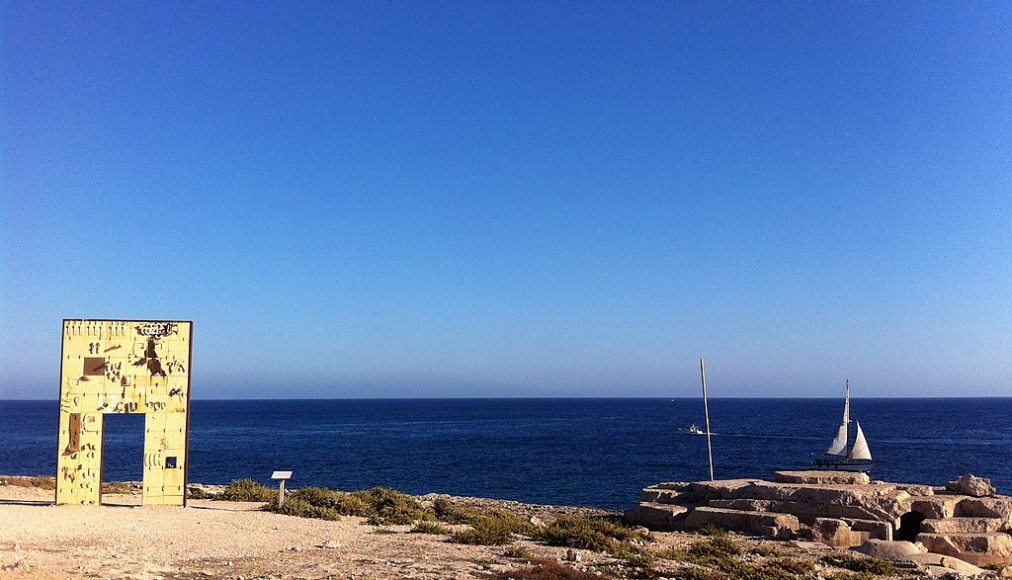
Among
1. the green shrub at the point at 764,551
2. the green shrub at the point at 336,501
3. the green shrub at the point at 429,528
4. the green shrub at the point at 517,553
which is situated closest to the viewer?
the green shrub at the point at 517,553

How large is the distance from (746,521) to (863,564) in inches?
202

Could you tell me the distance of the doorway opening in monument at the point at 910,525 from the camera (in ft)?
67.7

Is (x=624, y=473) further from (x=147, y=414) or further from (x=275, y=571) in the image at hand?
(x=275, y=571)

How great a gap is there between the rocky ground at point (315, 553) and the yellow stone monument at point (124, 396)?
87 cm

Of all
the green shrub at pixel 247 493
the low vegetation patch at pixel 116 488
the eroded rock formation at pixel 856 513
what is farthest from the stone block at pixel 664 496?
the low vegetation patch at pixel 116 488

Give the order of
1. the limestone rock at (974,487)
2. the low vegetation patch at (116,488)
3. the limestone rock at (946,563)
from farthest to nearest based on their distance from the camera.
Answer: the low vegetation patch at (116,488), the limestone rock at (974,487), the limestone rock at (946,563)

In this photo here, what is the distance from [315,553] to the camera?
15.6 meters

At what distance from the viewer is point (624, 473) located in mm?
55062

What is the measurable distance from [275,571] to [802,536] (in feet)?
45.7

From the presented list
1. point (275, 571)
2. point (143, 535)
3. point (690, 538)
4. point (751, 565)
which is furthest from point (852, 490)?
point (143, 535)

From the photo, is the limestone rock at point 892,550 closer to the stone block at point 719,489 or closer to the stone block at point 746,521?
the stone block at point 746,521

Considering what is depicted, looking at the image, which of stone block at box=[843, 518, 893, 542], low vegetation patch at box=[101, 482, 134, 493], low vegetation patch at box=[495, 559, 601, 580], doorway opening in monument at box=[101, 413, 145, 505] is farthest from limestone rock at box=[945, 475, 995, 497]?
low vegetation patch at box=[101, 482, 134, 493]

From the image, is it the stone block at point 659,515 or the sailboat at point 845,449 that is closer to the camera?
the stone block at point 659,515

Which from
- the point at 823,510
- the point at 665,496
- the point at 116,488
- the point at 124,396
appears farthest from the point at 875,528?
the point at 116,488
